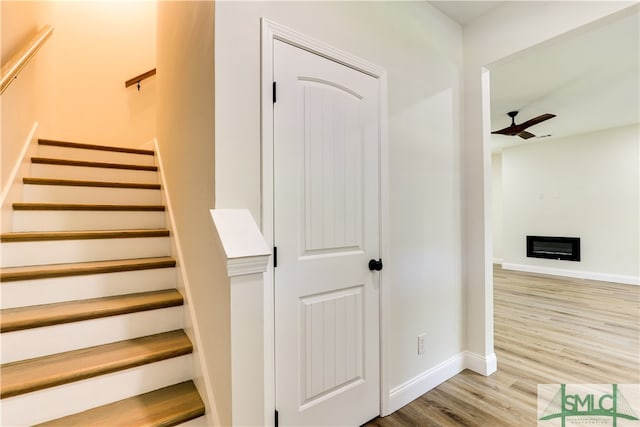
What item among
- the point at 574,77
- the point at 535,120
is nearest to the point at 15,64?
the point at 574,77

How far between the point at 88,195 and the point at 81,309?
3.76 ft

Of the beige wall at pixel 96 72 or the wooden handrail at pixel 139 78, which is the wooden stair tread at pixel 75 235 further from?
the wooden handrail at pixel 139 78

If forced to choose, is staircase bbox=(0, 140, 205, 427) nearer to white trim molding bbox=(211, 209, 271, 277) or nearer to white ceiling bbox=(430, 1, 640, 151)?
white trim molding bbox=(211, 209, 271, 277)

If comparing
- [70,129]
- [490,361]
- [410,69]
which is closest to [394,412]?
[490,361]

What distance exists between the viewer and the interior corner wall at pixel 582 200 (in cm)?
530

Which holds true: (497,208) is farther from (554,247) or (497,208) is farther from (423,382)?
(423,382)

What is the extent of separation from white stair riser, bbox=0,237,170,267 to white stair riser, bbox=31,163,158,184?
0.83 m

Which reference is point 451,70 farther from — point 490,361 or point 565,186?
point 565,186

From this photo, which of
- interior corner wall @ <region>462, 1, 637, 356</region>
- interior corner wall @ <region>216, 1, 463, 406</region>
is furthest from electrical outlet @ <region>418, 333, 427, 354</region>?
interior corner wall @ <region>462, 1, 637, 356</region>

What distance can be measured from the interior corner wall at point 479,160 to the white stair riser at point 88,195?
2582mm

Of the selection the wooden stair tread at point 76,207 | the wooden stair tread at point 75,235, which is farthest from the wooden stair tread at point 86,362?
the wooden stair tread at point 76,207

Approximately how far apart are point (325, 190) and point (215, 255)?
648 mm

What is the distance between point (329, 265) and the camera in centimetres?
165

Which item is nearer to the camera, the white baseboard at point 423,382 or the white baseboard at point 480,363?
the white baseboard at point 423,382
